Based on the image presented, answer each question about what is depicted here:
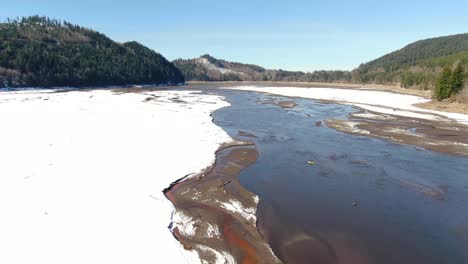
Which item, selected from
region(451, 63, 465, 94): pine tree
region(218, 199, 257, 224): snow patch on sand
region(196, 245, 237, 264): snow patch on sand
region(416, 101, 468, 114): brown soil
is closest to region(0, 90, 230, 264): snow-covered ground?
region(196, 245, 237, 264): snow patch on sand

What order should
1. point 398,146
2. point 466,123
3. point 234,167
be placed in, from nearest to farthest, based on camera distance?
1. point 234,167
2. point 398,146
3. point 466,123

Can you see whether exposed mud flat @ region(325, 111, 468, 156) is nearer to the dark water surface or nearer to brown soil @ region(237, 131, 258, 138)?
the dark water surface

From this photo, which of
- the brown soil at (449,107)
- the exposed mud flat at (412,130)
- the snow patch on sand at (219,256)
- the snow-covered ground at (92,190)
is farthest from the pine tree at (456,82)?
the snow patch on sand at (219,256)

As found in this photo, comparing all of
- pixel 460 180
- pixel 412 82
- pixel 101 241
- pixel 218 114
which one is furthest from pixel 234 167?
pixel 412 82

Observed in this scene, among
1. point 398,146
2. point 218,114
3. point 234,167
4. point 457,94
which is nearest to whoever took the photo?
point 234,167

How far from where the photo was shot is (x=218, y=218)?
16359 millimetres

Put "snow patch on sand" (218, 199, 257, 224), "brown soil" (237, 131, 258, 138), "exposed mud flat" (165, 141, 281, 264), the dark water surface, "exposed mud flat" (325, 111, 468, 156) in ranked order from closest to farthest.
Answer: "exposed mud flat" (165, 141, 281, 264), the dark water surface, "snow patch on sand" (218, 199, 257, 224), "exposed mud flat" (325, 111, 468, 156), "brown soil" (237, 131, 258, 138)

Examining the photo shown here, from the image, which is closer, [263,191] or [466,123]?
[263,191]

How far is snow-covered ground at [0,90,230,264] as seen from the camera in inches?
491

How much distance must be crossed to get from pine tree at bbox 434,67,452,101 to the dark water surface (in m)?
48.2

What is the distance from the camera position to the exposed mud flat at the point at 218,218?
13.3 meters

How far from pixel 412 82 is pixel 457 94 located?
70.6m

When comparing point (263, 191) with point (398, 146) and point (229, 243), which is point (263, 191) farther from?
point (398, 146)

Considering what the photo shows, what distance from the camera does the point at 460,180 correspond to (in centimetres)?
2327
